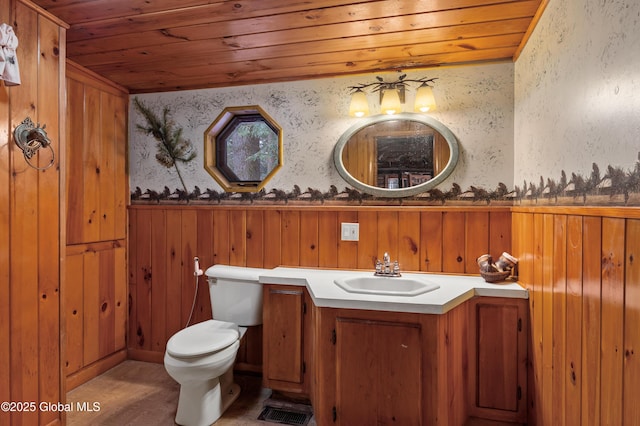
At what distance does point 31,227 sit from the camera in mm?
1590

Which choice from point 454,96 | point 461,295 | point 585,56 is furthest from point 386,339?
point 454,96

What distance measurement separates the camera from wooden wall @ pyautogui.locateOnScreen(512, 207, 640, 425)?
917 millimetres

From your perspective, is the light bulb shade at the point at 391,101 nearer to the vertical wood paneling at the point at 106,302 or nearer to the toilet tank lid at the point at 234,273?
the toilet tank lid at the point at 234,273

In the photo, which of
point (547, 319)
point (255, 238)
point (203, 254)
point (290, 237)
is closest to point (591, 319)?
point (547, 319)

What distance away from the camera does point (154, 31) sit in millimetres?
1823

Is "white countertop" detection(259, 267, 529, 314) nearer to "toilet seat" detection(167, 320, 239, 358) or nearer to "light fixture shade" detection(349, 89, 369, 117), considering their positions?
"toilet seat" detection(167, 320, 239, 358)

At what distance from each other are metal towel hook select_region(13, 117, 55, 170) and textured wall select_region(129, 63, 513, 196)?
1.05m

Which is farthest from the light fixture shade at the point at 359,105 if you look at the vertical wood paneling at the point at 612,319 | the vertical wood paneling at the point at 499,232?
the vertical wood paneling at the point at 612,319

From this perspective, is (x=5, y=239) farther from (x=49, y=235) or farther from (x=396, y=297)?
(x=396, y=297)

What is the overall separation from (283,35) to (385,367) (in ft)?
5.86

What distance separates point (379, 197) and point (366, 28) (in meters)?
1.01

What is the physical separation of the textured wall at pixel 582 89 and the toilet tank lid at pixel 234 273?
67.4 inches

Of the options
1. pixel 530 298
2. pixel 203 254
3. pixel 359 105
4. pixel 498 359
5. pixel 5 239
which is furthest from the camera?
pixel 203 254

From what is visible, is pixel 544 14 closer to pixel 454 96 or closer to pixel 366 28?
pixel 454 96
